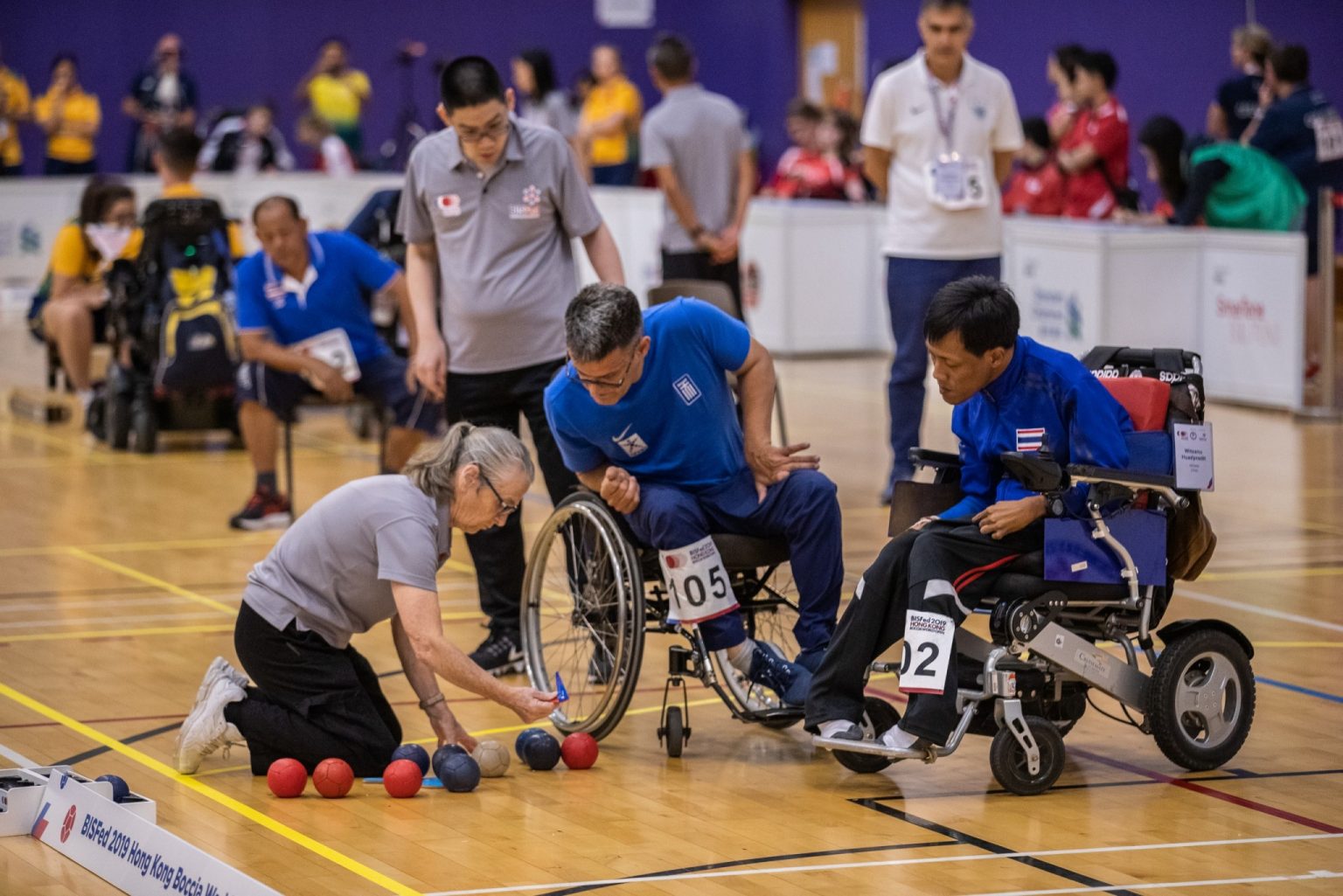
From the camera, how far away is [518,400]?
5.74 m

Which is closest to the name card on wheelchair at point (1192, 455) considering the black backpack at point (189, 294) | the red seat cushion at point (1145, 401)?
the red seat cushion at point (1145, 401)

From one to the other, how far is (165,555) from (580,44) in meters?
16.9

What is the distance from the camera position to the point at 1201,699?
453 centimetres

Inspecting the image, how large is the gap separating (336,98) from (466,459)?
16748 mm

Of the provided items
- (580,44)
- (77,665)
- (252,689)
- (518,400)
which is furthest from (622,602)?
(580,44)

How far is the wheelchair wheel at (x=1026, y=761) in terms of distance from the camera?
434cm

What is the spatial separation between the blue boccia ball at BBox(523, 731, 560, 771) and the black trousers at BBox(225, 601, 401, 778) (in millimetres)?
311

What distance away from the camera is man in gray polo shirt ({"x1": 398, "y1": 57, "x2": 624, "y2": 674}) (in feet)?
18.4

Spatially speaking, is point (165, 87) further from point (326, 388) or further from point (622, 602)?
→ point (622, 602)

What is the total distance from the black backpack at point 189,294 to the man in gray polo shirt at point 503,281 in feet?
11.6

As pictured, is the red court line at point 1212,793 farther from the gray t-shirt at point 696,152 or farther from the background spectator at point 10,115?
the background spectator at point 10,115

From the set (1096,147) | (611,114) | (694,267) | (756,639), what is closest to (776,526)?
(756,639)

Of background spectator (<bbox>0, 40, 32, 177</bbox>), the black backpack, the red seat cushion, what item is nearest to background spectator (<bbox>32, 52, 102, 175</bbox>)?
background spectator (<bbox>0, 40, 32, 177</bbox>)

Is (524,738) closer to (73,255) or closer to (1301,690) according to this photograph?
(1301,690)
